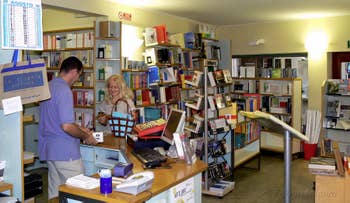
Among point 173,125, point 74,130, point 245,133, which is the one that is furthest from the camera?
point 245,133

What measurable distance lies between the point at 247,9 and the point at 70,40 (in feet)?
10.1

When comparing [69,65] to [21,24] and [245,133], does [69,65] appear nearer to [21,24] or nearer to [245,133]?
[21,24]

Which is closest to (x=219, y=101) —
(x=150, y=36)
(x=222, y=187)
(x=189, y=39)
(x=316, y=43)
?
(x=222, y=187)

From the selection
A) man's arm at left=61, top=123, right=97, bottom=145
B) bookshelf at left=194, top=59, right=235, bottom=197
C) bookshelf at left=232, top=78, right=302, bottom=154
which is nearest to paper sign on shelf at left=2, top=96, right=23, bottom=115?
man's arm at left=61, top=123, right=97, bottom=145

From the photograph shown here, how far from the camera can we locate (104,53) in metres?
5.58

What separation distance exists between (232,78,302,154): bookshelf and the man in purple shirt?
5232 millimetres

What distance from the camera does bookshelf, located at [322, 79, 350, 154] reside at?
605cm

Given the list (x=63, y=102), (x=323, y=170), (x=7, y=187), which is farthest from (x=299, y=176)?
(x=7, y=187)

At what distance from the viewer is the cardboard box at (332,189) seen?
3887mm

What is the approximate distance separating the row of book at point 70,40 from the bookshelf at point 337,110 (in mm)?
3868

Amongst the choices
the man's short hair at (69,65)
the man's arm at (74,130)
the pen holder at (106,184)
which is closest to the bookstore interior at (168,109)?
the pen holder at (106,184)

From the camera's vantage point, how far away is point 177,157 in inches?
121

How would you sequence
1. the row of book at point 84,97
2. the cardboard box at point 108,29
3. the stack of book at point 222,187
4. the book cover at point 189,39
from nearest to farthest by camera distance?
the stack of book at point 222,187, the cardboard box at point 108,29, the row of book at point 84,97, the book cover at point 189,39

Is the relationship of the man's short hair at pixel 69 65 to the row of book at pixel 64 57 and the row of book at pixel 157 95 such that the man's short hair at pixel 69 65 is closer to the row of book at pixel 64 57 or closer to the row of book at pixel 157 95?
the row of book at pixel 64 57
